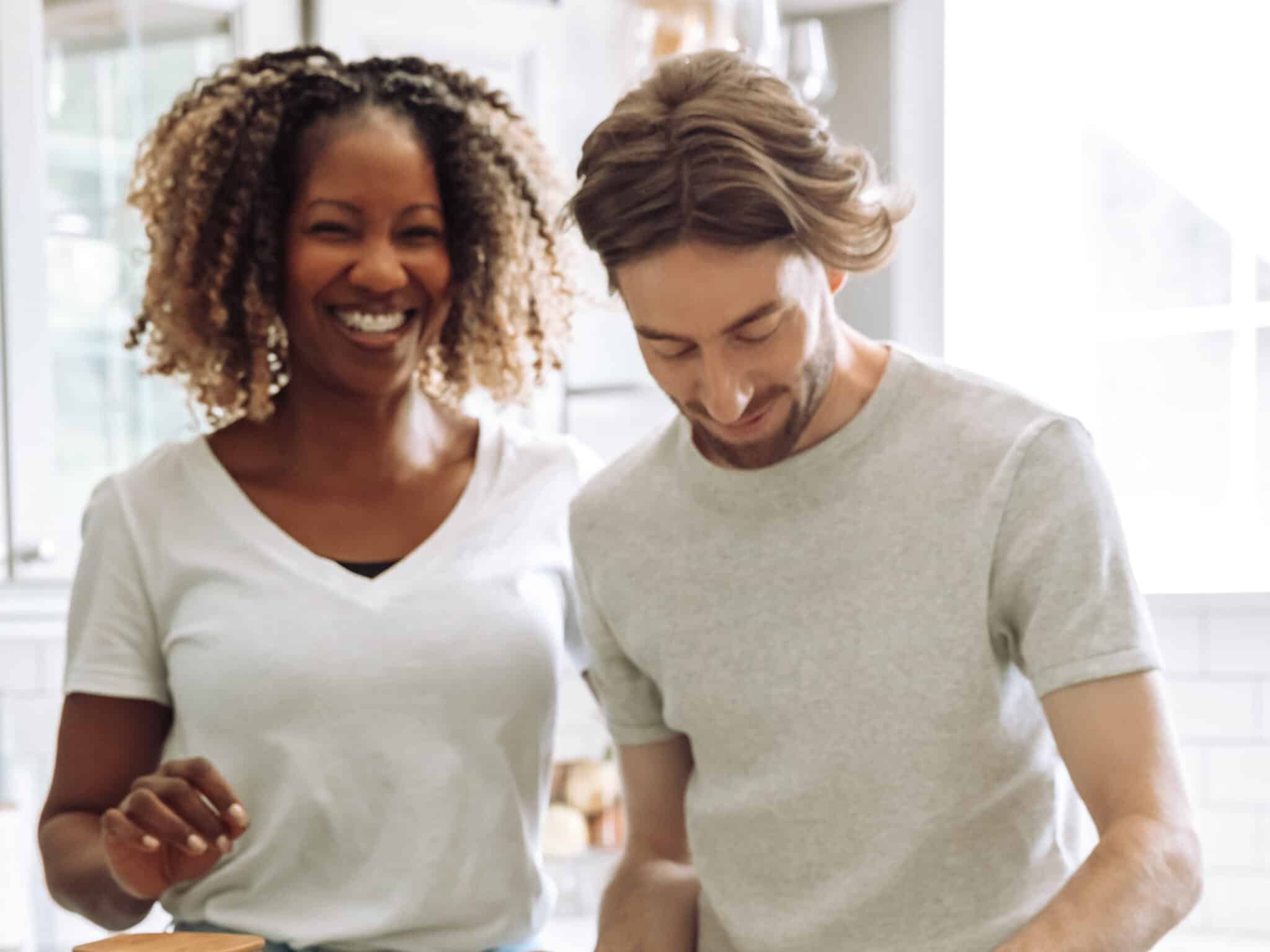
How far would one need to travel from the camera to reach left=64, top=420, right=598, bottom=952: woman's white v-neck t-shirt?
149 cm

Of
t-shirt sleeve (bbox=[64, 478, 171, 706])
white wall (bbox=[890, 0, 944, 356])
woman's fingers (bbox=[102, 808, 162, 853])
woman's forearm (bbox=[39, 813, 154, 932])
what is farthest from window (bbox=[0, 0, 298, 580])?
woman's fingers (bbox=[102, 808, 162, 853])

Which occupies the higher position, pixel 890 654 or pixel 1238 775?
pixel 890 654

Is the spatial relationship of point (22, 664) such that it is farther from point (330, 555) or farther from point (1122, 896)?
point (1122, 896)

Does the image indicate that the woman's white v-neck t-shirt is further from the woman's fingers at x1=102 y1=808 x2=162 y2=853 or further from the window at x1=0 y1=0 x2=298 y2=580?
the window at x1=0 y1=0 x2=298 y2=580

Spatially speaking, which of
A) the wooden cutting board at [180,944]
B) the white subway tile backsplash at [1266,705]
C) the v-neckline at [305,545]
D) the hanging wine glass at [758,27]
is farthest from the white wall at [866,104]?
the wooden cutting board at [180,944]

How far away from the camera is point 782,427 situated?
1.32 metres

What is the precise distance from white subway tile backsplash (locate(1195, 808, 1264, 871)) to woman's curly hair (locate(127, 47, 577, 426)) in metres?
1.30

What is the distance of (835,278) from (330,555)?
592mm

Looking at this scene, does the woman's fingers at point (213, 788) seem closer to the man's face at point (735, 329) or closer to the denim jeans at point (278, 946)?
the denim jeans at point (278, 946)

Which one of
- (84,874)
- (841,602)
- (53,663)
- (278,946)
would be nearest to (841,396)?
(841,602)

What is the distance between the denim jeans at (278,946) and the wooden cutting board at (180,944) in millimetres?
376

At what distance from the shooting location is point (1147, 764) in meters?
1.13

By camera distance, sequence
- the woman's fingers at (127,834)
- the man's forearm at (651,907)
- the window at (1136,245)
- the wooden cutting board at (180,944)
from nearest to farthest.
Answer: the wooden cutting board at (180,944) → the woman's fingers at (127,834) → the man's forearm at (651,907) → the window at (1136,245)

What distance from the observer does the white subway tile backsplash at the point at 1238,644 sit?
7.57ft
